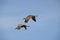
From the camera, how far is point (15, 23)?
1878 mm

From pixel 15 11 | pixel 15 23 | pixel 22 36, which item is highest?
pixel 15 11

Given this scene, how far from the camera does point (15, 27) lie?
6.11ft

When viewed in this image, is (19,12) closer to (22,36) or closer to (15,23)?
(15,23)

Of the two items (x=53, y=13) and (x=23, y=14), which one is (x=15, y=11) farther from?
(x=53, y=13)

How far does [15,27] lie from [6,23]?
106 mm

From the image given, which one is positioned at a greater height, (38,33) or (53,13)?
(53,13)

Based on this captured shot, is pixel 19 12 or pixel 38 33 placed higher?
pixel 19 12

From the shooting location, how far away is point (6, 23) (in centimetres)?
189

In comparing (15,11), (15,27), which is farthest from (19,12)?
(15,27)

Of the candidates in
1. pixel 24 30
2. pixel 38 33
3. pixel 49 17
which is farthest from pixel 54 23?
pixel 24 30

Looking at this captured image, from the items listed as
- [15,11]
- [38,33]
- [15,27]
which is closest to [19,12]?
[15,11]

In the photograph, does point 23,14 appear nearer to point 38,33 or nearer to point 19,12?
point 19,12

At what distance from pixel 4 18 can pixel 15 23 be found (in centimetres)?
12

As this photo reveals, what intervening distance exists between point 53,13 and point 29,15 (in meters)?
0.28
